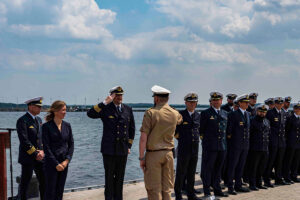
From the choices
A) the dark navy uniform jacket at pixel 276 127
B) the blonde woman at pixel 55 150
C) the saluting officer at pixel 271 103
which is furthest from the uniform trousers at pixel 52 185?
the saluting officer at pixel 271 103

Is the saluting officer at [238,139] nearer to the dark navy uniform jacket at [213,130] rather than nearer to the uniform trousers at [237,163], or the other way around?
the uniform trousers at [237,163]

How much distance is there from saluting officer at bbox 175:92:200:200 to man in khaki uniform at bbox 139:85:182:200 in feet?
5.66

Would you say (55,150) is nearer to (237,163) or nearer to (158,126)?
(158,126)

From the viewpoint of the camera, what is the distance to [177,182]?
7.25 meters

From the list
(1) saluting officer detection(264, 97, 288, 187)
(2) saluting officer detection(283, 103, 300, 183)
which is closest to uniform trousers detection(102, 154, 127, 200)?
(1) saluting officer detection(264, 97, 288, 187)

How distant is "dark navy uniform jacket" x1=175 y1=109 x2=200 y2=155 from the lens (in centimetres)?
728

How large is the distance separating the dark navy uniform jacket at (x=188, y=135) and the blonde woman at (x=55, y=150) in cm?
225

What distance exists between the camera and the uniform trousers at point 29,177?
255 inches

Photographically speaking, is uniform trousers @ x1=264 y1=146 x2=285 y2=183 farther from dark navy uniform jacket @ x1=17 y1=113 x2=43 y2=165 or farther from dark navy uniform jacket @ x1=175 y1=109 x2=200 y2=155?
dark navy uniform jacket @ x1=17 y1=113 x2=43 y2=165

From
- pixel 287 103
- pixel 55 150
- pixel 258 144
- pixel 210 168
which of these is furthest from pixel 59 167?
pixel 287 103

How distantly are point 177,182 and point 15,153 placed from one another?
25446 millimetres

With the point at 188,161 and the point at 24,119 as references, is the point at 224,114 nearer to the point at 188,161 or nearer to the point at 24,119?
the point at 188,161

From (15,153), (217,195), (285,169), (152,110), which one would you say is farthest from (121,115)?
(15,153)

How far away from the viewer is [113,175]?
654cm
